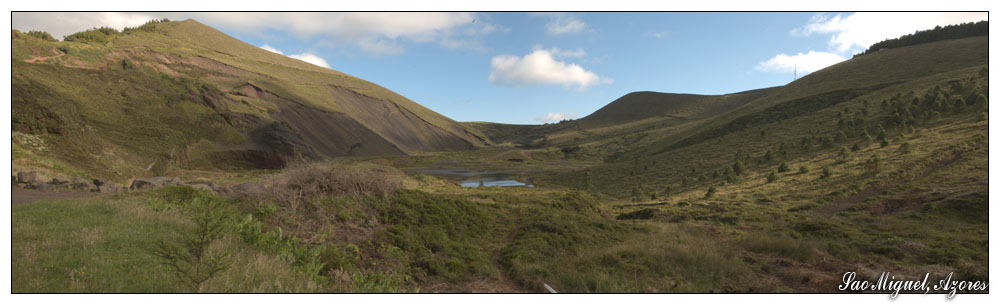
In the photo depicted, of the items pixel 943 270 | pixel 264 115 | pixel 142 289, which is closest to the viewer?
pixel 142 289

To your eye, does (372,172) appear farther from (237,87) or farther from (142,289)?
(237,87)

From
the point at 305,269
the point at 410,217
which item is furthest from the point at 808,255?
the point at 305,269

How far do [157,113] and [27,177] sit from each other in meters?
23.7

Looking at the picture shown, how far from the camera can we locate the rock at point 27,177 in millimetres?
15213

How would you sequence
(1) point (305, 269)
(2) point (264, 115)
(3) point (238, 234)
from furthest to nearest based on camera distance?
(2) point (264, 115) → (3) point (238, 234) → (1) point (305, 269)

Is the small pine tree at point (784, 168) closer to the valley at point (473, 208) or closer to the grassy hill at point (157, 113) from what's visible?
the valley at point (473, 208)

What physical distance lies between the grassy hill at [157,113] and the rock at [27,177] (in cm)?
294

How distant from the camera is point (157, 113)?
115ft

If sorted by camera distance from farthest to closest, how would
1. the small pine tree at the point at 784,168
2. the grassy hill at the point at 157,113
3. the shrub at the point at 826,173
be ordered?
the small pine tree at the point at 784,168, the shrub at the point at 826,173, the grassy hill at the point at 157,113

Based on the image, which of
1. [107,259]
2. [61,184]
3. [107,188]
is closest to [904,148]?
[107,259]

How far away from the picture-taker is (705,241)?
1500 centimetres

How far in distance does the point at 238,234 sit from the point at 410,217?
20.4 feet

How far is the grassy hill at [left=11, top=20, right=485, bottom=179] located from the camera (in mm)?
22219

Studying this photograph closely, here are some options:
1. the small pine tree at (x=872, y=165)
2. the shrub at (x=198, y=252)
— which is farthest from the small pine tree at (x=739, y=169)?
the shrub at (x=198, y=252)
